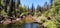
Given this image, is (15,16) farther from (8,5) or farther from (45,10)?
(45,10)

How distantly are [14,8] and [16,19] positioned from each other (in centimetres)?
124

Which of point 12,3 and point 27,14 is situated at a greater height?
point 12,3

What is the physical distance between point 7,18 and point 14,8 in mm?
1538

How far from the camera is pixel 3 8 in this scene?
1666cm

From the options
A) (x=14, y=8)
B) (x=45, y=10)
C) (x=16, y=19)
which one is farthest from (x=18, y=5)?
(x=45, y=10)

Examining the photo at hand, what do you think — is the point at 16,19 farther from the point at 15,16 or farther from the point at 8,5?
the point at 8,5

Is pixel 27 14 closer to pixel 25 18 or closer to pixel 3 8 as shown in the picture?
pixel 25 18

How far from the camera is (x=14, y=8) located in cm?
1683

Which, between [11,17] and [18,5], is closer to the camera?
[11,17]

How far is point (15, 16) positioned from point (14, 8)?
1069 millimetres

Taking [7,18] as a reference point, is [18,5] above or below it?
above

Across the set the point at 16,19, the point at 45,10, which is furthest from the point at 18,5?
the point at 45,10

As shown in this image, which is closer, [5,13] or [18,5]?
[5,13]

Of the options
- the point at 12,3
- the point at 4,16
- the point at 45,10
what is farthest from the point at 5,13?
the point at 45,10
